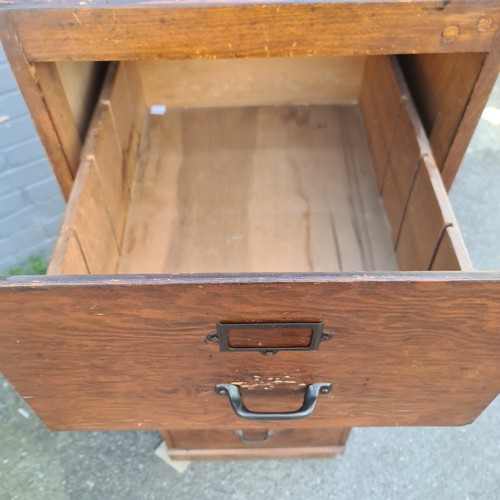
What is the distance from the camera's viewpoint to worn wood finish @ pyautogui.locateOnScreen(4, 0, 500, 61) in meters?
0.55

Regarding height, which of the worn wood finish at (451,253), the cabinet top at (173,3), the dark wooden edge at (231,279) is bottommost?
the worn wood finish at (451,253)

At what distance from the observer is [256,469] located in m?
0.98

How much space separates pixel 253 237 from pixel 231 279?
Result: 426 mm

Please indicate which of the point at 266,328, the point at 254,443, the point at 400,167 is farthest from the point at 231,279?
the point at 254,443

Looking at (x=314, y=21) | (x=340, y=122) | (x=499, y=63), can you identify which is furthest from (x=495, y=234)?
(x=314, y=21)

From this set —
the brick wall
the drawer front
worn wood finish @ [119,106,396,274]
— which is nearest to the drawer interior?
worn wood finish @ [119,106,396,274]

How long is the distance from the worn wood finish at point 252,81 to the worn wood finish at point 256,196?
2 cm

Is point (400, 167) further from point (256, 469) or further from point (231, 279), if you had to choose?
point (256, 469)

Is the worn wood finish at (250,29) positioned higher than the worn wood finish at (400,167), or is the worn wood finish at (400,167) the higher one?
the worn wood finish at (250,29)

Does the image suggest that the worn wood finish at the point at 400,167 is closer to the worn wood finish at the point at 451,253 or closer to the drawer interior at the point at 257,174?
the drawer interior at the point at 257,174

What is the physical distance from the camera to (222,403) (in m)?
0.62

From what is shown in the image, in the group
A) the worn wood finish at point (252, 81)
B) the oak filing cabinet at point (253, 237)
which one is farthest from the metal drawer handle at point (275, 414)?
the worn wood finish at point (252, 81)

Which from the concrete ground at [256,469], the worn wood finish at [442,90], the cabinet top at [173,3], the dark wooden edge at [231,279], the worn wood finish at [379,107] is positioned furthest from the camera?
the concrete ground at [256,469]

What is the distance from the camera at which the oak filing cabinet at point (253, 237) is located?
48 centimetres
